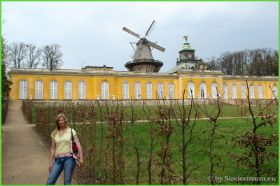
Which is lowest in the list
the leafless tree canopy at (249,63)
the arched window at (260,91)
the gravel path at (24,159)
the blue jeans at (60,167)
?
the gravel path at (24,159)

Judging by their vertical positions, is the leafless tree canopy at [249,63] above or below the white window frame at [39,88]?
above

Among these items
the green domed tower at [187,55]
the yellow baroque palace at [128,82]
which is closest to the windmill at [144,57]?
the yellow baroque palace at [128,82]

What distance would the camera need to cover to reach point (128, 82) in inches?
1773

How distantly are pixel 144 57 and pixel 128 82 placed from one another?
6.47 meters

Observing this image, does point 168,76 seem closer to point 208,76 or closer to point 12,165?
point 208,76

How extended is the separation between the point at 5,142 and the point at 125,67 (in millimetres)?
39912

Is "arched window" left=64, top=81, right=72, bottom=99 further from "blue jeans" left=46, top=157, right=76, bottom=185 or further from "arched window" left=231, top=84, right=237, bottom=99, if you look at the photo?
"blue jeans" left=46, top=157, right=76, bottom=185

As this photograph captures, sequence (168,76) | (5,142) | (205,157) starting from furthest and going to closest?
(168,76), (5,142), (205,157)

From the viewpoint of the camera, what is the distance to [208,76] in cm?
4769

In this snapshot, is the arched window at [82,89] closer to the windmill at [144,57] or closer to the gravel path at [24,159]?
the windmill at [144,57]

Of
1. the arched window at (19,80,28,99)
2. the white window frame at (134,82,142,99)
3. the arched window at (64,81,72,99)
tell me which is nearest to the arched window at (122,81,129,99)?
the white window frame at (134,82,142,99)

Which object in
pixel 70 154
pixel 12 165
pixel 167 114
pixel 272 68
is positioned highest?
pixel 272 68

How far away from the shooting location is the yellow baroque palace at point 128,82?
4103cm

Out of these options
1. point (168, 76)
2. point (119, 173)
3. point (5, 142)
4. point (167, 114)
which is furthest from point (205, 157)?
point (168, 76)
